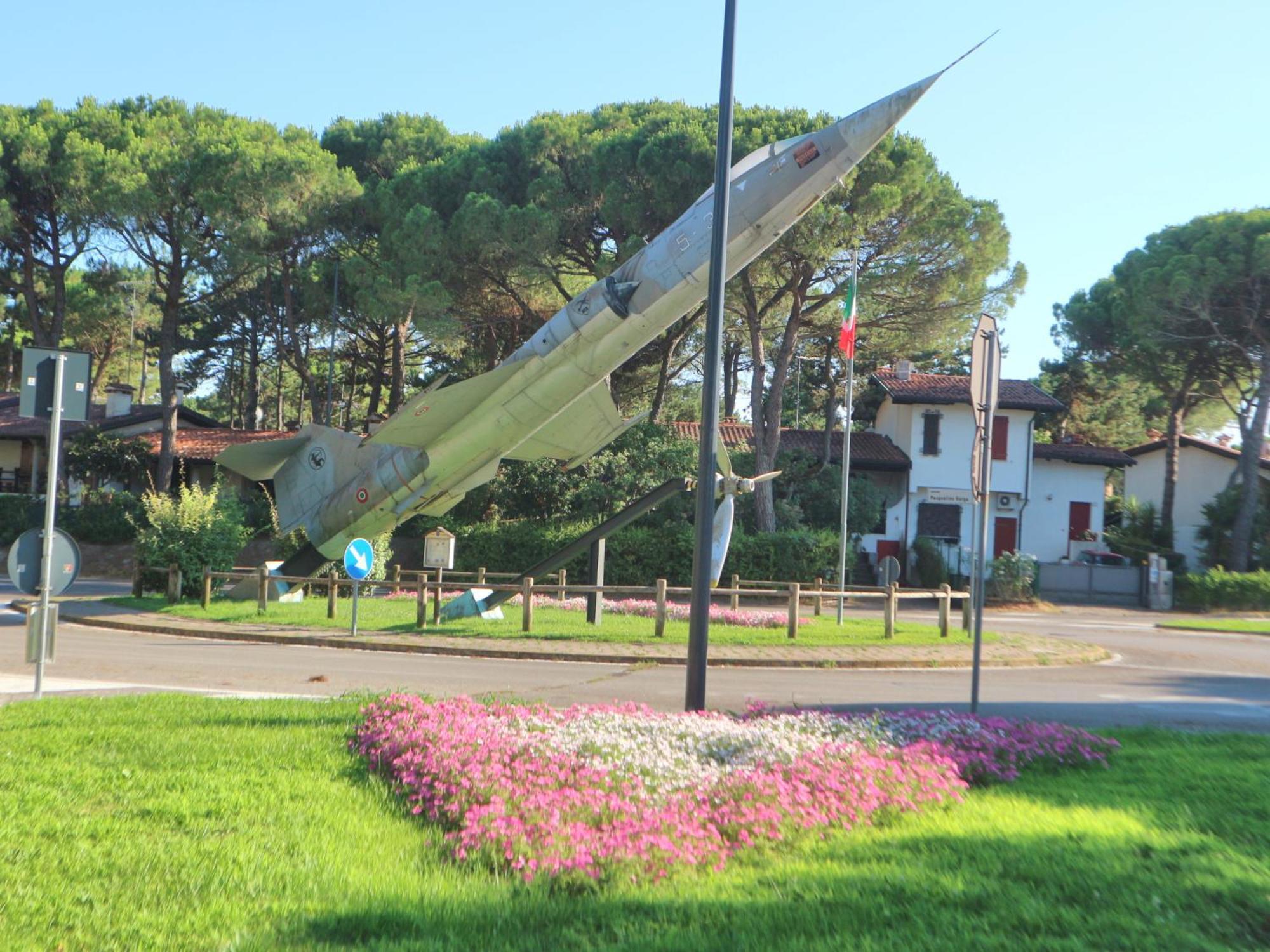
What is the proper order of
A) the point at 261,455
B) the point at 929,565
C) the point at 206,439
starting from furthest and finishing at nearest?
the point at 206,439, the point at 929,565, the point at 261,455

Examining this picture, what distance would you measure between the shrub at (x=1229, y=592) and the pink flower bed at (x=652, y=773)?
26.6m

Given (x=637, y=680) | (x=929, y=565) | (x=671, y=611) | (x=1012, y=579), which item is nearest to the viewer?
(x=637, y=680)

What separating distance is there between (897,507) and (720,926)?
35.5 meters

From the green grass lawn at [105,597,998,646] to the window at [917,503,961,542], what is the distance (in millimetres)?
17347

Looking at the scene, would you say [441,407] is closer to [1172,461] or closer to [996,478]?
[996,478]

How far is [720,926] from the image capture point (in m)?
4.29

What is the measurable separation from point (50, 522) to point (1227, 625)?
26.4 m

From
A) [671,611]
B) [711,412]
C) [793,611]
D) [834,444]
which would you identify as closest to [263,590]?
[671,611]

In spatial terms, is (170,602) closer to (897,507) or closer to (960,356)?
(897,507)

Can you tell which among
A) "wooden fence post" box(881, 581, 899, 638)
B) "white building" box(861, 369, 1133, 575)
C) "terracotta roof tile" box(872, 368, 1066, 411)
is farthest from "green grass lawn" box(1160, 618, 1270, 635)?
"terracotta roof tile" box(872, 368, 1066, 411)

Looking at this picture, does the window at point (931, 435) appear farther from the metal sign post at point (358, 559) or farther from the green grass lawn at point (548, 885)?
the green grass lawn at point (548, 885)

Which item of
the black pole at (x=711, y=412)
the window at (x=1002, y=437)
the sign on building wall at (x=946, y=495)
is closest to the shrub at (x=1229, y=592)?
the window at (x=1002, y=437)

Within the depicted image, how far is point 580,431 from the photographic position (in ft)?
69.3

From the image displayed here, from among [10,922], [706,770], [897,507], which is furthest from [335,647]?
[897,507]
